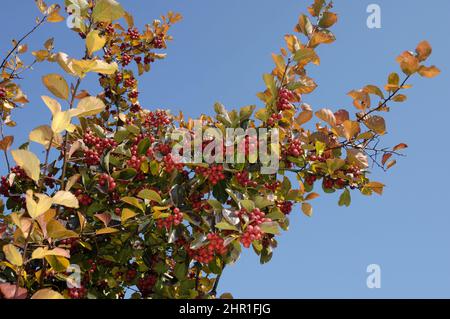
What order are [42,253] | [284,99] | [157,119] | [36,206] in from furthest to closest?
[157,119] < [284,99] < [42,253] < [36,206]

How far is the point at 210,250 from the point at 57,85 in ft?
3.85

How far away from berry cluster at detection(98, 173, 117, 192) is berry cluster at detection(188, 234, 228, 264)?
2.04 feet

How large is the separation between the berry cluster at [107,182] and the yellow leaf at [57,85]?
0.76 metres

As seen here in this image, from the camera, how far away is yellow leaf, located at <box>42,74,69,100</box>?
6.76 ft

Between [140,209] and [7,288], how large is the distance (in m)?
0.92

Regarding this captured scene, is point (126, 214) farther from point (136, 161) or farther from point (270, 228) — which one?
point (270, 228)

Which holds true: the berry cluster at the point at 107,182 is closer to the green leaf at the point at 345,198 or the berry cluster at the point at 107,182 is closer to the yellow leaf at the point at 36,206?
the yellow leaf at the point at 36,206

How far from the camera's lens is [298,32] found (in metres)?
3.02

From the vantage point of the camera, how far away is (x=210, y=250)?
2473 mm

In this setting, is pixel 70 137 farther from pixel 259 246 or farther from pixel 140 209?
pixel 259 246

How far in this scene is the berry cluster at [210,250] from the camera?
2.40 m

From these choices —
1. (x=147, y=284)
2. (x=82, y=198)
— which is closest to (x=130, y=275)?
(x=147, y=284)

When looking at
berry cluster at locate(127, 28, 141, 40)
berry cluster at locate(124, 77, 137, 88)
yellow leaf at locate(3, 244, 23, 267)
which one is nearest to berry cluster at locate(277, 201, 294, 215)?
yellow leaf at locate(3, 244, 23, 267)
